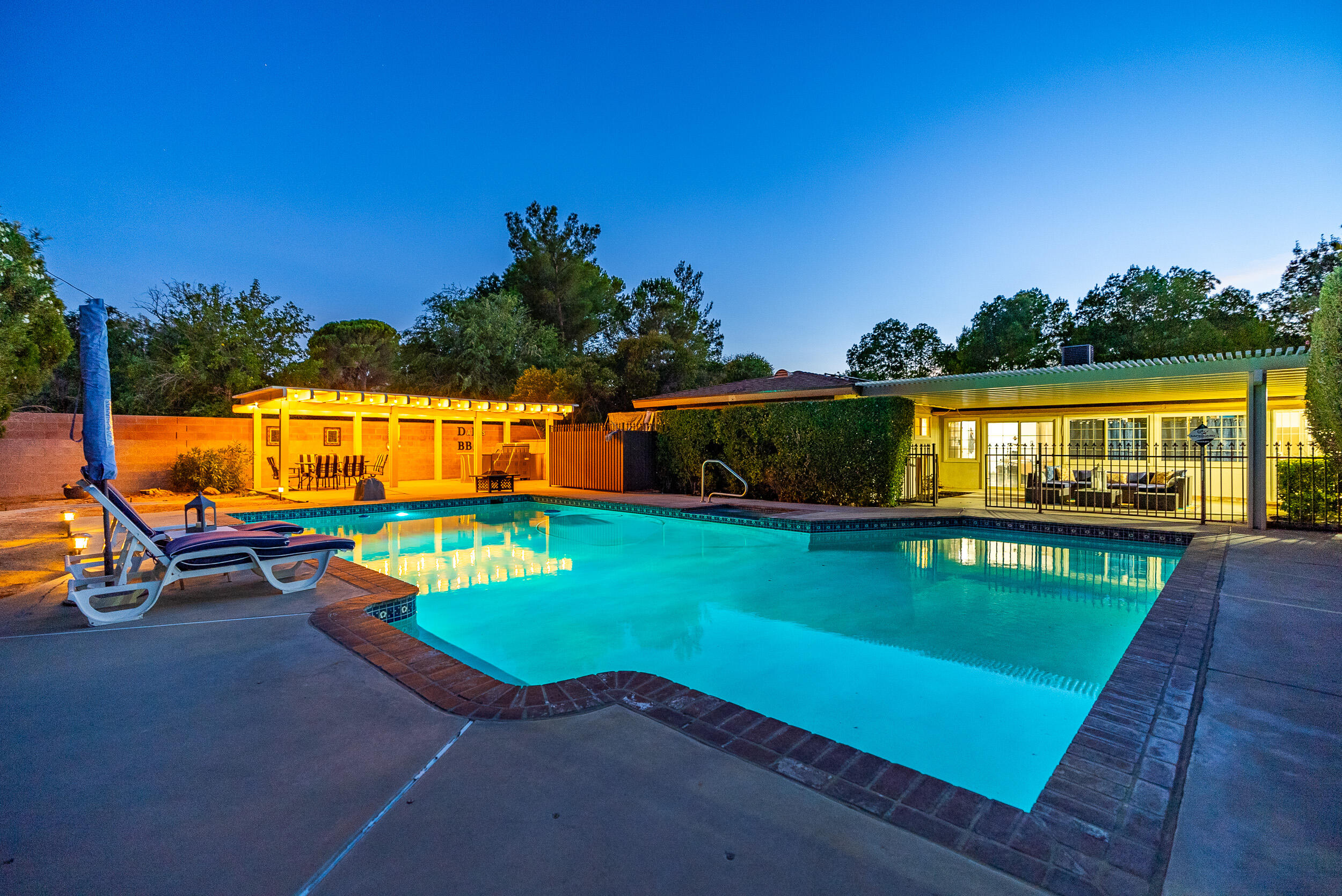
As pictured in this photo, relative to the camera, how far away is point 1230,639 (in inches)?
144

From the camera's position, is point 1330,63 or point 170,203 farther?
point 170,203

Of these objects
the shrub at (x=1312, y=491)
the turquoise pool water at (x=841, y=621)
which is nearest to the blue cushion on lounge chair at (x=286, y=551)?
the turquoise pool water at (x=841, y=621)

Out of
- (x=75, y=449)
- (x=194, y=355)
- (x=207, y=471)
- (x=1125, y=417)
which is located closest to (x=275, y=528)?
(x=207, y=471)

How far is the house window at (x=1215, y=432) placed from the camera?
1301cm

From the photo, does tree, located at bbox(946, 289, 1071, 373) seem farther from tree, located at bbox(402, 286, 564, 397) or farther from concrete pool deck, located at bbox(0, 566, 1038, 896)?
concrete pool deck, located at bbox(0, 566, 1038, 896)

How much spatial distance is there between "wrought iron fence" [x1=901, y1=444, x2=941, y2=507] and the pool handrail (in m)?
3.28

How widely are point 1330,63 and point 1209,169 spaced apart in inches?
150

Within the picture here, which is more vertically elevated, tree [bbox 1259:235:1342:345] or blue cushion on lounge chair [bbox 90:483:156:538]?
tree [bbox 1259:235:1342:345]

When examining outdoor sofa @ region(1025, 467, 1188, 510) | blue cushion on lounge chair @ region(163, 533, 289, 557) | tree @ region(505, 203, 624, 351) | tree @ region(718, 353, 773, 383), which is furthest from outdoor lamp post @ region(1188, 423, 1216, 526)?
tree @ region(505, 203, 624, 351)

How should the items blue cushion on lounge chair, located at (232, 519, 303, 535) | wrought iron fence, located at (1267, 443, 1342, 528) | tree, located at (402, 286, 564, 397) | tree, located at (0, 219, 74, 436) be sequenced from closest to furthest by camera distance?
1. blue cushion on lounge chair, located at (232, 519, 303, 535)
2. wrought iron fence, located at (1267, 443, 1342, 528)
3. tree, located at (0, 219, 74, 436)
4. tree, located at (402, 286, 564, 397)

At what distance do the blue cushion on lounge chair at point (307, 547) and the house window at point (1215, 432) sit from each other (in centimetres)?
1543

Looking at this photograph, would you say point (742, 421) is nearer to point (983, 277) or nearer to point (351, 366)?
point (351, 366)

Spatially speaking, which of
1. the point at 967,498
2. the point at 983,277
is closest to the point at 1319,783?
the point at 967,498

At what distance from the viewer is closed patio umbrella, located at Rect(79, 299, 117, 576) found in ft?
14.4
